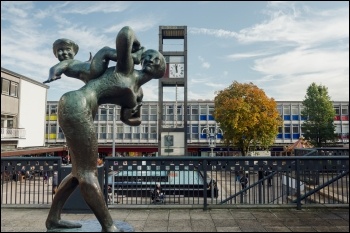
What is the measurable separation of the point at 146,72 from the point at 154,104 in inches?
1762

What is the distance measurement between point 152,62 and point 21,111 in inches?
1232

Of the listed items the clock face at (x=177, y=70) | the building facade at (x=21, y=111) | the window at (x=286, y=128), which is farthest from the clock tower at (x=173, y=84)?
the window at (x=286, y=128)

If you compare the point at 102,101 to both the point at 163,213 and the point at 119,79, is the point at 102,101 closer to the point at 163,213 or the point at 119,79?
the point at 119,79

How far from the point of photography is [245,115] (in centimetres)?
3105

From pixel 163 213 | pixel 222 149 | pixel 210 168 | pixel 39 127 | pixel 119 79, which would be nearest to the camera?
pixel 119 79

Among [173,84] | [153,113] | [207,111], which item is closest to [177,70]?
[173,84]

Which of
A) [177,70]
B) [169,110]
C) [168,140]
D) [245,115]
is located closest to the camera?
[168,140]

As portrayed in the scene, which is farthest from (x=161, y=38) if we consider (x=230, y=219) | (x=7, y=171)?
(x=230, y=219)

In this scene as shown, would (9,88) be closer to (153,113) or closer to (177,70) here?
(177,70)

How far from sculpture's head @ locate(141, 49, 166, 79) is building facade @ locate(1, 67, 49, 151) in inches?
1013

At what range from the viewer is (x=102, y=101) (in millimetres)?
4465

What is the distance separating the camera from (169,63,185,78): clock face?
23.2 metres

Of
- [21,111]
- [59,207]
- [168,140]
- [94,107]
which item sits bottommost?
[59,207]

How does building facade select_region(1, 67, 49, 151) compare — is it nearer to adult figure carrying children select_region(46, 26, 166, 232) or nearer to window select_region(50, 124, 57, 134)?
window select_region(50, 124, 57, 134)
